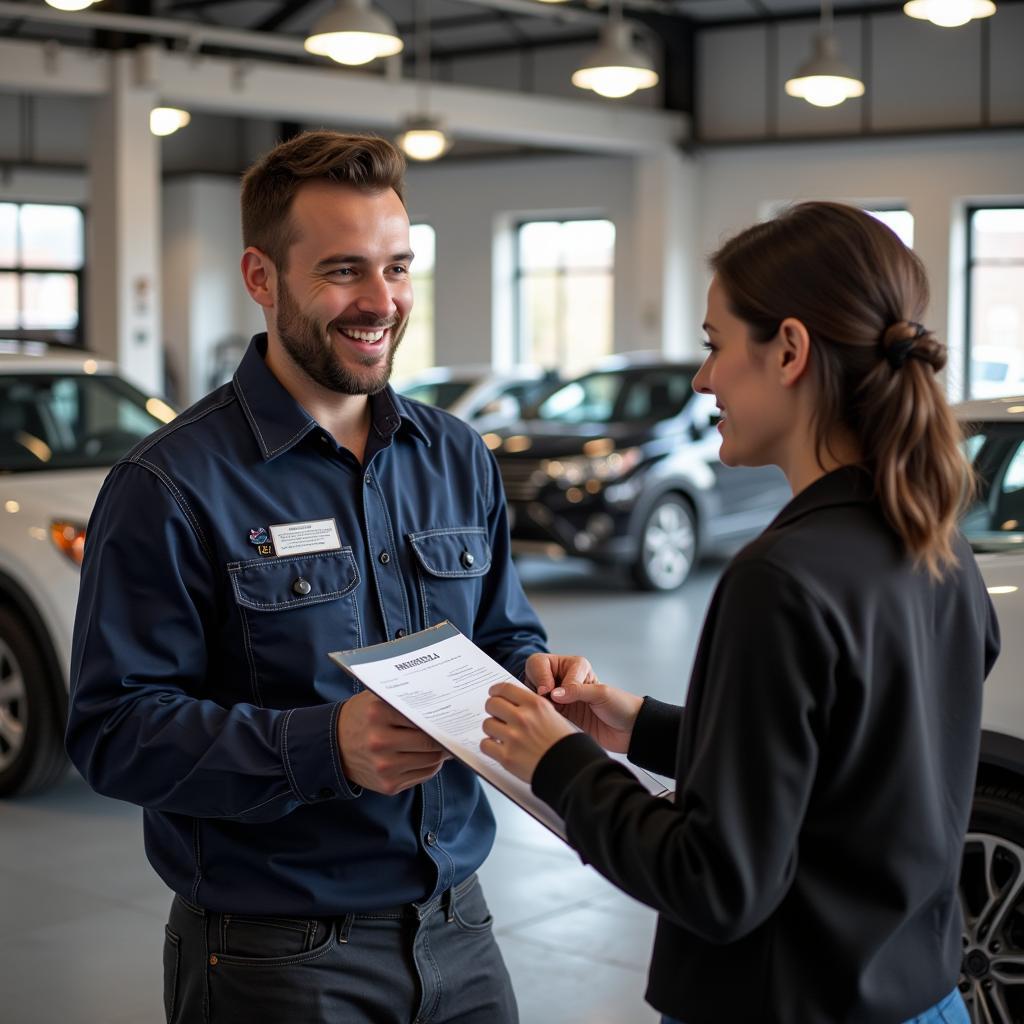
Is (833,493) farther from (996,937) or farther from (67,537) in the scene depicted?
(67,537)

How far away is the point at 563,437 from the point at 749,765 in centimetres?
941

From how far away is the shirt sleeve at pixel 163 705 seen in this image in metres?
1.95

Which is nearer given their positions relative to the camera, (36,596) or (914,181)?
(36,596)

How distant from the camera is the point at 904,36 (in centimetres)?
1866

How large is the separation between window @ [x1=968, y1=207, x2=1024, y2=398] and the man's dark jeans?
17319mm

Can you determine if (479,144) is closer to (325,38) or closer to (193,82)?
(193,82)

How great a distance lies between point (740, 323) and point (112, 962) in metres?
3.34

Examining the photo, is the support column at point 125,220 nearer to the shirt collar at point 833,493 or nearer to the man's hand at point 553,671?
the man's hand at point 553,671

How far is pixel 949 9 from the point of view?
930 centimetres

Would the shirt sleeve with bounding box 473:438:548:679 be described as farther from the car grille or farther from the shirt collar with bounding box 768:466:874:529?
the car grille

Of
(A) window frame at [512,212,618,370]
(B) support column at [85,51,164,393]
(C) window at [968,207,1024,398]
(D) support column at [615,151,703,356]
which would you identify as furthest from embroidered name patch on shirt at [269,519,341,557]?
(A) window frame at [512,212,618,370]

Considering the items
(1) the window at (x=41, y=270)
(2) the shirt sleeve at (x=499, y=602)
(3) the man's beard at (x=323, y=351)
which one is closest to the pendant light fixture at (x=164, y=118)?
(1) the window at (x=41, y=270)

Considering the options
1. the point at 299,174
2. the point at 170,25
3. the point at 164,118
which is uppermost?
the point at 170,25

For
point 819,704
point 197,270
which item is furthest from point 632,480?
point 197,270
